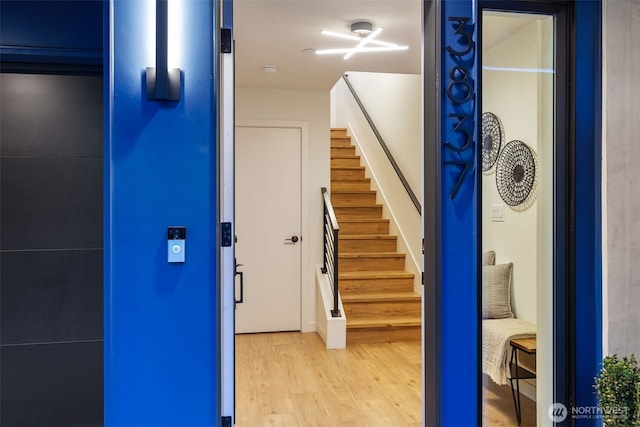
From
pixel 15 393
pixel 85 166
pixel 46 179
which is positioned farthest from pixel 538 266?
pixel 15 393

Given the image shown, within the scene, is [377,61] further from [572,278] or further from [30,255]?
[30,255]

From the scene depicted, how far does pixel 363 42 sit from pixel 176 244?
6.61 feet

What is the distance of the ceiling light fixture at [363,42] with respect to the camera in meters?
3.07

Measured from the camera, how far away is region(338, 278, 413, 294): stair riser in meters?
4.69

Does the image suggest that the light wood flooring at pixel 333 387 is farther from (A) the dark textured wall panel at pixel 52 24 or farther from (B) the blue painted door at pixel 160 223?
(A) the dark textured wall panel at pixel 52 24

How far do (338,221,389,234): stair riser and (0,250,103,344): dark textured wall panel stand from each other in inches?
139

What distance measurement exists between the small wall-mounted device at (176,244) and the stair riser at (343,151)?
506 cm

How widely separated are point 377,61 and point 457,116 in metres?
1.92

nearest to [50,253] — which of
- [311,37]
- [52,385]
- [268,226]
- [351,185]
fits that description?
[52,385]

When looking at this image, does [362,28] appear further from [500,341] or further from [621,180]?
[500,341]

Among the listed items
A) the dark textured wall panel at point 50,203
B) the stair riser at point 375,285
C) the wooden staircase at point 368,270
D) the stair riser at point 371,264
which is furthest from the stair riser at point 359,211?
the dark textured wall panel at point 50,203

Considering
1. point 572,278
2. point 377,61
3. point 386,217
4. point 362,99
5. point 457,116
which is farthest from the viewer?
point 362,99

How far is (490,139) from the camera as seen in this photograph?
7.56ft

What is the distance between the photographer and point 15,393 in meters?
2.26
